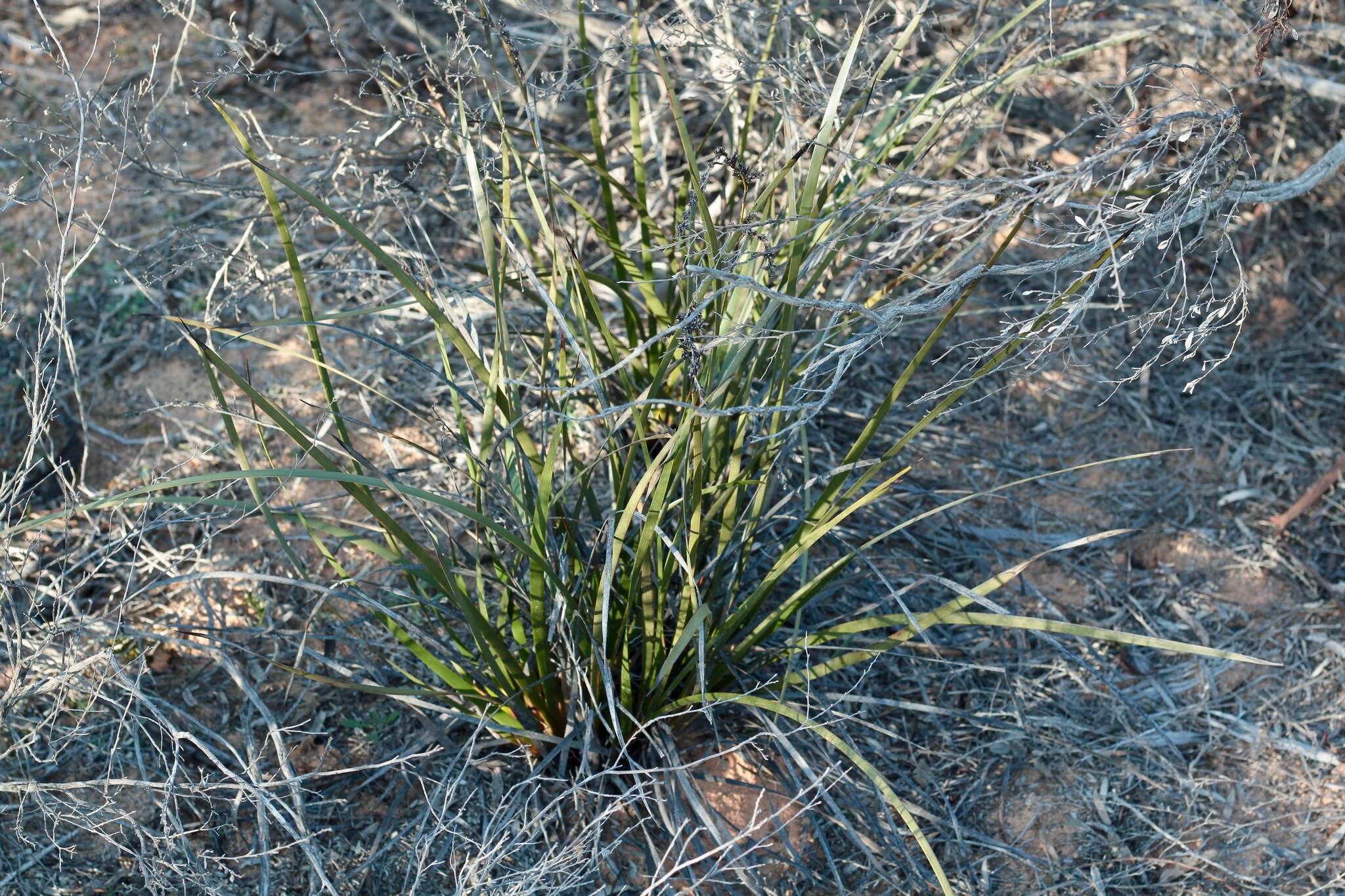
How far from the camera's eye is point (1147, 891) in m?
1.88

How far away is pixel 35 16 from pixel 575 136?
5.99 ft

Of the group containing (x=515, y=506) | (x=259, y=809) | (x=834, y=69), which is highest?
(x=834, y=69)

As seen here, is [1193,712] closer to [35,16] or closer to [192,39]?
[192,39]

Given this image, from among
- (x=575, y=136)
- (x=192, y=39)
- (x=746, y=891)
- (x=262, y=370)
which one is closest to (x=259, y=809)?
(x=746, y=891)

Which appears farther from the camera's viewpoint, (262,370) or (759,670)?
(262,370)

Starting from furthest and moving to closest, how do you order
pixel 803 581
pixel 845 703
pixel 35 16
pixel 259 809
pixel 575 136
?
pixel 35 16 < pixel 575 136 < pixel 845 703 < pixel 803 581 < pixel 259 809

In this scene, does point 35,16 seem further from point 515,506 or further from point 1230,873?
point 1230,873

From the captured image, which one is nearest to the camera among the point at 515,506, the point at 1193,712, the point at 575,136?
the point at 515,506

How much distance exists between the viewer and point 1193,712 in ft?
6.97

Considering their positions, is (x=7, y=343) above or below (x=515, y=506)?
below


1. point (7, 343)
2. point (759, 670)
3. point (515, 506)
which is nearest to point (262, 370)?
point (7, 343)

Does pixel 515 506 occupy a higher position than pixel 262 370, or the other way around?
pixel 515 506

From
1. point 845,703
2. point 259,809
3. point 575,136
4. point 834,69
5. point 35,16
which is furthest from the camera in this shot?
point 35,16

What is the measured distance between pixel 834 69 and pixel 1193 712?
1623 millimetres
